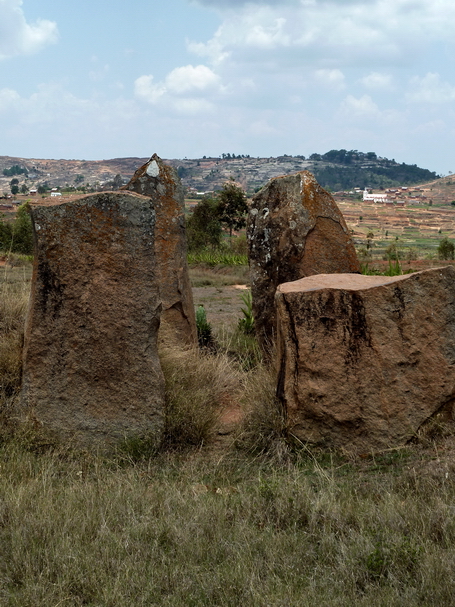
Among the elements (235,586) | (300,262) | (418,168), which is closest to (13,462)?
(235,586)

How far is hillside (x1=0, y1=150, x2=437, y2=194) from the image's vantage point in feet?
441

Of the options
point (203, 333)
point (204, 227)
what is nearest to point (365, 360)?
point (203, 333)

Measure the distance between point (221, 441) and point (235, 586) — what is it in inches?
96.4

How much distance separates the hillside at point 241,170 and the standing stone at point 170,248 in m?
118

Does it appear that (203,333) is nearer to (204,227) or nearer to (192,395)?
(192,395)

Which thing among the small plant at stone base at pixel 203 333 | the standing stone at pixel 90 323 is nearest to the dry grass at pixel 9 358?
the standing stone at pixel 90 323

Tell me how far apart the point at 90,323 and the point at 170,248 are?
3.31m

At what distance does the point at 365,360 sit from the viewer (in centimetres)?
511

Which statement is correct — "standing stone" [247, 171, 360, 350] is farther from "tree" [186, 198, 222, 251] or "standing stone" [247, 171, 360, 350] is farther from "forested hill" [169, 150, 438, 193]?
"forested hill" [169, 150, 438, 193]

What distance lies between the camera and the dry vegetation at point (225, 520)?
10.2 feet

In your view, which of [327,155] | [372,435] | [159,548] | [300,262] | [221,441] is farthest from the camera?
[327,155]

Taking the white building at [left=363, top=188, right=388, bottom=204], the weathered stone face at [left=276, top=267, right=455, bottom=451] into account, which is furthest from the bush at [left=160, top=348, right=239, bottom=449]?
the white building at [left=363, top=188, right=388, bottom=204]

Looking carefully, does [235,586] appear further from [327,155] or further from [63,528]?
[327,155]

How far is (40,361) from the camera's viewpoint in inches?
203
